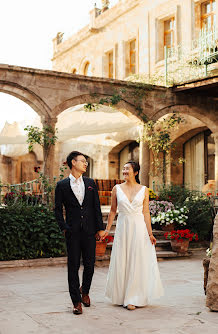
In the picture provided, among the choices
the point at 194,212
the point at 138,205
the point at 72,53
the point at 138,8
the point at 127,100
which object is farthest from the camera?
the point at 72,53

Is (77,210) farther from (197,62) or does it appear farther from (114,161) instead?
(114,161)

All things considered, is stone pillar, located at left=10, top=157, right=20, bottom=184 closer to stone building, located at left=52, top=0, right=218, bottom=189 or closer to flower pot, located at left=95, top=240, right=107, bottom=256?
stone building, located at left=52, top=0, right=218, bottom=189

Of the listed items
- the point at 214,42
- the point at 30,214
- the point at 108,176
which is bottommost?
the point at 30,214

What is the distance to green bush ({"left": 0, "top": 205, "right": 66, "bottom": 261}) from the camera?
8.02 meters

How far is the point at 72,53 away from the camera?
21.3 metres

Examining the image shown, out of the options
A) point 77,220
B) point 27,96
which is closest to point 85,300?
point 77,220

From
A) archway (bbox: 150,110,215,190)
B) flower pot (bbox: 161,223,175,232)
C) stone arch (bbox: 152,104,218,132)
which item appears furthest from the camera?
archway (bbox: 150,110,215,190)

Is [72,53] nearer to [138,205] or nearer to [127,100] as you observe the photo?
[127,100]

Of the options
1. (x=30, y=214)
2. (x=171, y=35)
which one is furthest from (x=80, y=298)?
(x=171, y=35)

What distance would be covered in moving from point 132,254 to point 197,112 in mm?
8965

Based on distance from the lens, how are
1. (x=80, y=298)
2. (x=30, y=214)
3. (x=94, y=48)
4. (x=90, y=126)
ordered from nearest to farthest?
1. (x=80, y=298)
2. (x=30, y=214)
3. (x=90, y=126)
4. (x=94, y=48)

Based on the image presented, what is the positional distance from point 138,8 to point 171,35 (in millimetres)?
2096

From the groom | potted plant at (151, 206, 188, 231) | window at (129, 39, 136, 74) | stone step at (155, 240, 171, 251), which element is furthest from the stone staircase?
window at (129, 39, 136, 74)

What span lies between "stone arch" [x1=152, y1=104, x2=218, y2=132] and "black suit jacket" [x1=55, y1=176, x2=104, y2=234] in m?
8.24
